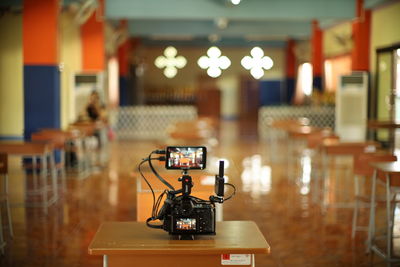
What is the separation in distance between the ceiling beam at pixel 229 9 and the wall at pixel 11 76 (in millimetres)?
2237

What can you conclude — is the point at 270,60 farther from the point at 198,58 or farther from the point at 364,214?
the point at 364,214

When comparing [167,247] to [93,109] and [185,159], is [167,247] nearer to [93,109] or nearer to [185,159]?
[185,159]

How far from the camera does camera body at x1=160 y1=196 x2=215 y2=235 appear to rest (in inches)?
126

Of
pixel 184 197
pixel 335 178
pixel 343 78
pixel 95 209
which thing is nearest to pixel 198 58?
pixel 343 78

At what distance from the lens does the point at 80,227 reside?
6352mm

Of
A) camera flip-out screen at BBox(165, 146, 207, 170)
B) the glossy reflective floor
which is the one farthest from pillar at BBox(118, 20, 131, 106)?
camera flip-out screen at BBox(165, 146, 207, 170)

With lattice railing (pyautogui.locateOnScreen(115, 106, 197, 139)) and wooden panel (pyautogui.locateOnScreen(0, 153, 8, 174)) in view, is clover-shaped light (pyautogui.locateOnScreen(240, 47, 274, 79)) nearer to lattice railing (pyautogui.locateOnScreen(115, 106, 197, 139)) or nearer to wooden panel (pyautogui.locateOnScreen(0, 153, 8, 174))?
lattice railing (pyautogui.locateOnScreen(115, 106, 197, 139))

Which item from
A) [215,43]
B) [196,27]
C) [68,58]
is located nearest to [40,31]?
[68,58]

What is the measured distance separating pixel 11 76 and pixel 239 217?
8370 mm

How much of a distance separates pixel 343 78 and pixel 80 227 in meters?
9.00

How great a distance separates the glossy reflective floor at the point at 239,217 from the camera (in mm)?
5262

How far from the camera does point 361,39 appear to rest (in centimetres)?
1395

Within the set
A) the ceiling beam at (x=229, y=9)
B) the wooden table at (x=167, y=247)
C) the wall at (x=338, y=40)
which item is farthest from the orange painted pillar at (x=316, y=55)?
the wooden table at (x=167, y=247)

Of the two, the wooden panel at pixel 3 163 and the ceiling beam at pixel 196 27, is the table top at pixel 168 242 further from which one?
the ceiling beam at pixel 196 27
